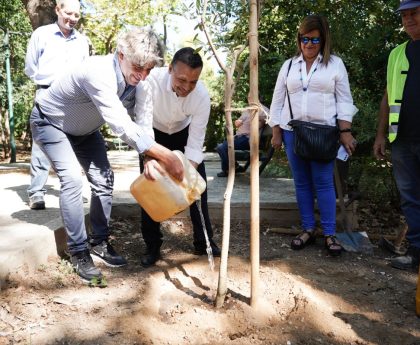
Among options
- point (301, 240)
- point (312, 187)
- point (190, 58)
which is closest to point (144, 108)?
point (190, 58)

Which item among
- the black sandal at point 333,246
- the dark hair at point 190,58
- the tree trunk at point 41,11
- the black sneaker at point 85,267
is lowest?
the black sandal at point 333,246

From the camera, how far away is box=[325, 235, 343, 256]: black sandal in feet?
11.2

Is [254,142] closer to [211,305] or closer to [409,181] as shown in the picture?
[211,305]

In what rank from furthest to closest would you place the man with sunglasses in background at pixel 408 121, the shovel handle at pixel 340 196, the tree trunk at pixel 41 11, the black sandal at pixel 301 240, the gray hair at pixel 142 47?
the tree trunk at pixel 41 11
the shovel handle at pixel 340 196
the black sandal at pixel 301 240
the man with sunglasses in background at pixel 408 121
the gray hair at pixel 142 47

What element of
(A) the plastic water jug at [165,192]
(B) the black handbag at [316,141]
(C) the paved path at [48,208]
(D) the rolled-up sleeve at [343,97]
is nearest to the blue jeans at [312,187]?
(B) the black handbag at [316,141]

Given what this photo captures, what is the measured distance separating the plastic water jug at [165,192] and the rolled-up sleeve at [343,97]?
1.34 m

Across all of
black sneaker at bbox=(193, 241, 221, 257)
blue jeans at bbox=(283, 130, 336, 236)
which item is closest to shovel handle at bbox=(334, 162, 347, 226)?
blue jeans at bbox=(283, 130, 336, 236)

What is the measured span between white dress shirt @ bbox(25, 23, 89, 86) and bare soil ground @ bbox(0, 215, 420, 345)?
1690mm

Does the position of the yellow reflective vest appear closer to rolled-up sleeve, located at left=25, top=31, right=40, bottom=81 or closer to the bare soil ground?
the bare soil ground

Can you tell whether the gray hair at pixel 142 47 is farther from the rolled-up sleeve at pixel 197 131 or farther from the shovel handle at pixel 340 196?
the shovel handle at pixel 340 196

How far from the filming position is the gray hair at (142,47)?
2.44 metres

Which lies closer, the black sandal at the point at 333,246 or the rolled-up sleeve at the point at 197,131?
the rolled-up sleeve at the point at 197,131

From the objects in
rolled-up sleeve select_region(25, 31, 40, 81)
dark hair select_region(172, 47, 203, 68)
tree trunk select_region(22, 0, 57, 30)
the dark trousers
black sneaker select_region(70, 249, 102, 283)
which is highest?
tree trunk select_region(22, 0, 57, 30)

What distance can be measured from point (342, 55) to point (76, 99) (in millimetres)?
2791
